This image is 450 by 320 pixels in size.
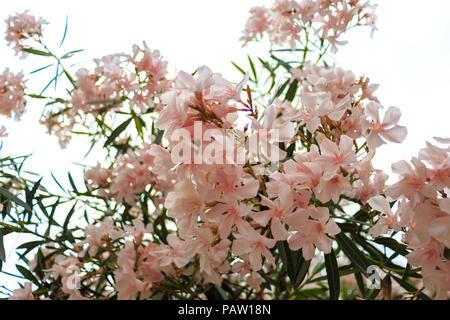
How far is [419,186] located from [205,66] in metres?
0.32

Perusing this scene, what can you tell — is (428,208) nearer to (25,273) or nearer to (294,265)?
(294,265)

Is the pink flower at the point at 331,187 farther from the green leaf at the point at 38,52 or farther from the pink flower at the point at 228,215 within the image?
the green leaf at the point at 38,52

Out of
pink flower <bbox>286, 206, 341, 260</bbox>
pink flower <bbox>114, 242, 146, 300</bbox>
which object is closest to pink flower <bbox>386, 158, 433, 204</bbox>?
pink flower <bbox>286, 206, 341, 260</bbox>

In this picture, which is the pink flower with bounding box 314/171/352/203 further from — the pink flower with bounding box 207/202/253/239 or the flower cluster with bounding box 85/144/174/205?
the flower cluster with bounding box 85/144/174/205

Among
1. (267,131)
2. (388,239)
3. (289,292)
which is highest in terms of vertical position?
(267,131)

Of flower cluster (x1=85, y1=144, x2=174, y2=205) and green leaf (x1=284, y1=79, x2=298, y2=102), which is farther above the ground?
green leaf (x1=284, y1=79, x2=298, y2=102)

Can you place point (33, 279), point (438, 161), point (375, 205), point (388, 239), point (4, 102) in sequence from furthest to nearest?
point (4, 102) → point (33, 279) → point (388, 239) → point (375, 205) → point (438, 161)

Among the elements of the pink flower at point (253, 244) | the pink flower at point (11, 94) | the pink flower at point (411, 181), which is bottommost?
the pink flower at point (253, 244)

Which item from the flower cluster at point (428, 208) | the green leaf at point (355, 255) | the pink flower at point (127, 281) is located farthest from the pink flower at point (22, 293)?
the flower cluster at point (428, 208)

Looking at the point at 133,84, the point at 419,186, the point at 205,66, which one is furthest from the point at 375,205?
the point at 133,84

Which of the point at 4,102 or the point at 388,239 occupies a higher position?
the point at 4,102

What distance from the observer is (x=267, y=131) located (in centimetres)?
51

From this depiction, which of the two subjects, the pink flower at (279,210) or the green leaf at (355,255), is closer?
the pink flower at (279,210)
